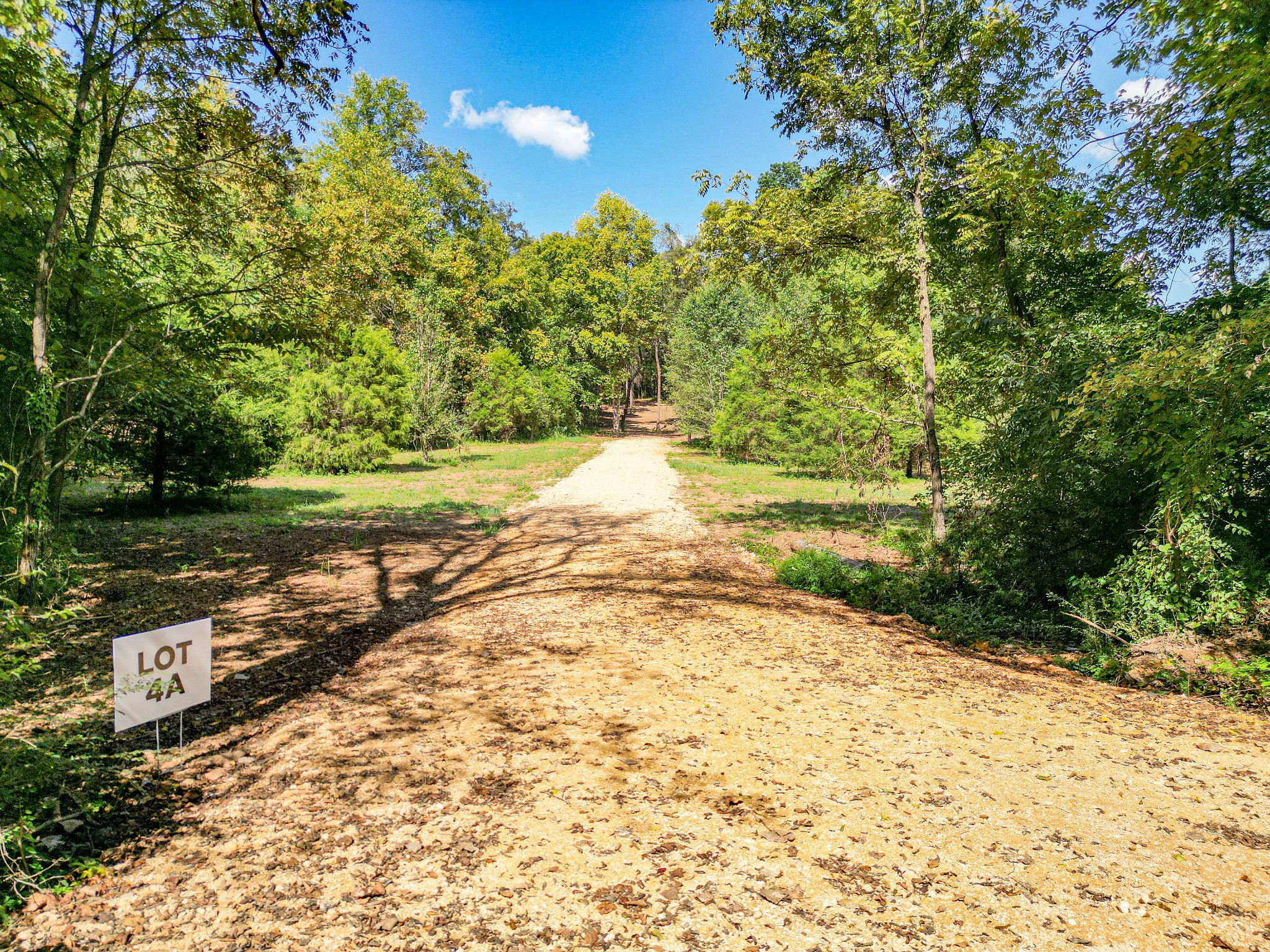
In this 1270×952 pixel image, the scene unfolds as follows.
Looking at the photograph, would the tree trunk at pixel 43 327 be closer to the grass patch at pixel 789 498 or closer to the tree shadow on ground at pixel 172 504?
the tree shadow on ground at pixel 172 504

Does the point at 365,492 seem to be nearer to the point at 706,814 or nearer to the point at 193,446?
the point at 193,446

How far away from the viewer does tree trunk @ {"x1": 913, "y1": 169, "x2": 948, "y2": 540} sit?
761 cm

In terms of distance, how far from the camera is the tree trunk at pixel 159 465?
9.70 meters

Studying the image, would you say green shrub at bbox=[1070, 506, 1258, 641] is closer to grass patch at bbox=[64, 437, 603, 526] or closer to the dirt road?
the dirt road

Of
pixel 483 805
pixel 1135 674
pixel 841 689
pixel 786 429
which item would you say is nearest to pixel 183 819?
pixel 483 805

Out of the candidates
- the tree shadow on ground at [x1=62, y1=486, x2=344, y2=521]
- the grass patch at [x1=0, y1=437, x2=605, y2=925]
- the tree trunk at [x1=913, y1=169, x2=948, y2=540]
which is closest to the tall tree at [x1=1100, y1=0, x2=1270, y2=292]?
the tree trunk at [x1=913, y1=169, x2=948, y2=540]

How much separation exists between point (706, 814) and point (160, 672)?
9.58 feet

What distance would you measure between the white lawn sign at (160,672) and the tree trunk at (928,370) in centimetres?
755

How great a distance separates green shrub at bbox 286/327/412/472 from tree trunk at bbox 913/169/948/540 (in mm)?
14421

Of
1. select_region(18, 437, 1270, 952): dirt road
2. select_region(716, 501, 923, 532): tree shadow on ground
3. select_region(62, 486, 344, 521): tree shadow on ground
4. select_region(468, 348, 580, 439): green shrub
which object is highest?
select_region(468, 348, 580, 439): green shrub

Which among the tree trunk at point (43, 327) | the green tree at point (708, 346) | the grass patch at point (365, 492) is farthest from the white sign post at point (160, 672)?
the green tree at point (708, 346)

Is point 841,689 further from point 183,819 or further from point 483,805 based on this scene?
point 183,819

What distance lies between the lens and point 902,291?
27.7 ft

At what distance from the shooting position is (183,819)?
9.21 feet
